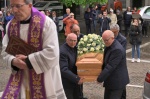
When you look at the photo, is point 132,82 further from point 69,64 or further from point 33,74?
point 33,74

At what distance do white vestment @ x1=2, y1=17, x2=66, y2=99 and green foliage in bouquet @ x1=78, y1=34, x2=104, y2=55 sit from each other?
8.05 ft

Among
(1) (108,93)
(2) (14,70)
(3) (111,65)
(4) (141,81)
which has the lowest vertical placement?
(4) (141,81)

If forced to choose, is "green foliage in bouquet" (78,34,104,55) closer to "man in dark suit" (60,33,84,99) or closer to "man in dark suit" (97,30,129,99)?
"man in dark suit" (60,33,84,99)

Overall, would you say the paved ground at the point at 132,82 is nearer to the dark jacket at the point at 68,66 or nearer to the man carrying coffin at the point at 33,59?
the dark jacket at the point at 68,66

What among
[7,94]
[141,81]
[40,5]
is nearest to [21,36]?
[7,94]

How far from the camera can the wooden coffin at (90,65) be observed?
636 centimetres

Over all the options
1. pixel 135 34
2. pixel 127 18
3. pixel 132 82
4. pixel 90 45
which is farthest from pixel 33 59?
pixel 127 18

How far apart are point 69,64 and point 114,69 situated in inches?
32.4

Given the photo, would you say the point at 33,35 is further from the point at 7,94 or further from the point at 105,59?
the point at 105,59

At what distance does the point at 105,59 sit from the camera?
6113 millimetres

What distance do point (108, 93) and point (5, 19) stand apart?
12.7 metres

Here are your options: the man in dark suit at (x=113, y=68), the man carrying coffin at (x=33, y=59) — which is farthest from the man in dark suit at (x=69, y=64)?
the man carrying coffin at (x=33, y=59)

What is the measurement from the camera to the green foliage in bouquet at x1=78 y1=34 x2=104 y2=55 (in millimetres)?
6641

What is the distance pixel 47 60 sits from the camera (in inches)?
157
